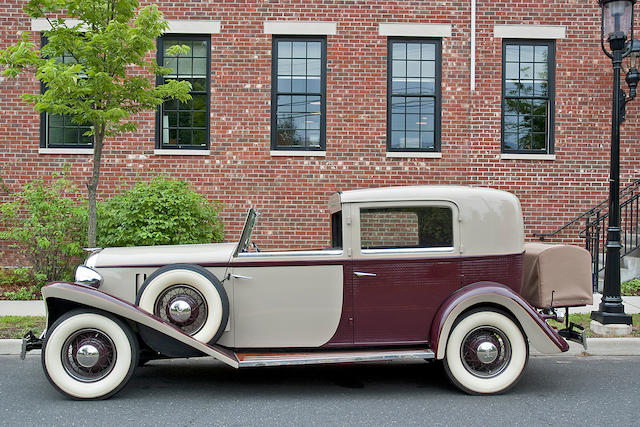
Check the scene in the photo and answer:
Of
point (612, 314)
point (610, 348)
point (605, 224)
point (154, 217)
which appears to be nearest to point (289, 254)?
point (610, 348)

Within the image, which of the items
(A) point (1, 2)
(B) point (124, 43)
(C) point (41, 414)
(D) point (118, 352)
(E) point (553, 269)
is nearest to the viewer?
(C) point (41, 414)

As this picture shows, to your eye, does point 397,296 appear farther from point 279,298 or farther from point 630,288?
point 630,288

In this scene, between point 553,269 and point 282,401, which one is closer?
point 282,401

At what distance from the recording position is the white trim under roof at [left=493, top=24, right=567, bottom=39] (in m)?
11.0

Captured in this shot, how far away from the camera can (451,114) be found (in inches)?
436

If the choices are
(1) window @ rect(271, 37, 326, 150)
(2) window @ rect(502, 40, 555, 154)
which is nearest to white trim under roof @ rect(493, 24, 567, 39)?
(2) window @ rect(502, 40, 555, 154)

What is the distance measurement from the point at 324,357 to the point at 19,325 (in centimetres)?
438

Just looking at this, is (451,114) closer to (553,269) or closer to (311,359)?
(553,269)

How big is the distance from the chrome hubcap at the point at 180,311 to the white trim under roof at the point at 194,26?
7224 mm

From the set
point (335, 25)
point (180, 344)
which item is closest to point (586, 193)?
point (335, 25)

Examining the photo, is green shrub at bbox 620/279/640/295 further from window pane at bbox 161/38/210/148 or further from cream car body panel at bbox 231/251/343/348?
window pane at bbox 161/38/210/148

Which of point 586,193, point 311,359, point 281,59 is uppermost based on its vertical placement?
point 281,59

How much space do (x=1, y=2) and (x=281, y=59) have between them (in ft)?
17.0

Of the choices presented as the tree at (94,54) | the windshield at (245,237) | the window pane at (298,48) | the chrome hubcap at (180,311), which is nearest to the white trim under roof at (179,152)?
the window pane at (298,48)
